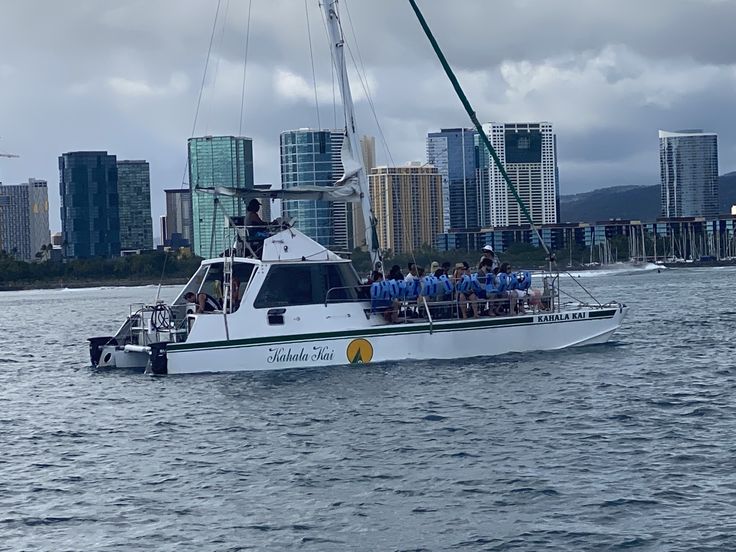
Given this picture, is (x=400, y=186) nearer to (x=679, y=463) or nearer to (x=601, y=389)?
(x=601, y=389)

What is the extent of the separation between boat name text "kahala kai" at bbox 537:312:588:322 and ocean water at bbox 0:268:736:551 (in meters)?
1.01

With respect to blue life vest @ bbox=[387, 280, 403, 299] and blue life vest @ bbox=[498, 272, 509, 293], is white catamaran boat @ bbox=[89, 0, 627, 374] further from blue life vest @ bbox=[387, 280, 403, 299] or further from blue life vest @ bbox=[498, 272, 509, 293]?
blue life vest @ bbox=[498, 272, 509, 293]

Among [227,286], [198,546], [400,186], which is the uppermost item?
[400,186]

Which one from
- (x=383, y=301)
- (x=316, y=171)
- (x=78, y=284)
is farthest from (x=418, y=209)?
(x=383, y=301)

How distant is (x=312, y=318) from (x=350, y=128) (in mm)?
6099

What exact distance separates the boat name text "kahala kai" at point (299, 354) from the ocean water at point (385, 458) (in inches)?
15.7

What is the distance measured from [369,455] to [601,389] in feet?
27.0

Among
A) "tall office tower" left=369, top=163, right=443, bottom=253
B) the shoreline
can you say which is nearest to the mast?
"tall office tower" left=369, top=163, right=443, bottom=253

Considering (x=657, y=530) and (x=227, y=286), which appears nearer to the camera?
(x=657, y=530)

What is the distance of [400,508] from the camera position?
17.2 m

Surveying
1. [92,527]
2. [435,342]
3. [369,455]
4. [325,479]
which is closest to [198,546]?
[92,527]

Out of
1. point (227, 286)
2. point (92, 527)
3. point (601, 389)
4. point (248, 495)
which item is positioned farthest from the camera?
point (227, 286)

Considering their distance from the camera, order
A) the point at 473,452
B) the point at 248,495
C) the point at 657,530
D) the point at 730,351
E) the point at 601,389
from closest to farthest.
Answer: the point at 657,530, the point at 248,495, the point at 473,452, the point at 601,389, the point at 730,351

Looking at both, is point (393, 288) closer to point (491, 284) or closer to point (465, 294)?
point (465, 294)
